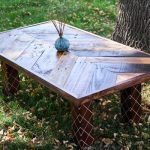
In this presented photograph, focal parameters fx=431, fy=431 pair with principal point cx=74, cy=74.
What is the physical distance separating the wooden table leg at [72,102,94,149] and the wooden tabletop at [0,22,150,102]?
0.25 metres

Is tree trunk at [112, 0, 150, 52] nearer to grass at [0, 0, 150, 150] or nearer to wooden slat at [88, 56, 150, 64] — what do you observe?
grass at [0, 0, 150, 150]

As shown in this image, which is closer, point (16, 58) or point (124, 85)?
point (124, 85)

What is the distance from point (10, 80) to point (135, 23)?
1.75 metres

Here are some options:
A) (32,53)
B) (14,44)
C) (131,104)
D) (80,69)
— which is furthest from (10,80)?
(131,104)

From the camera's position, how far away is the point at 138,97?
4383mm

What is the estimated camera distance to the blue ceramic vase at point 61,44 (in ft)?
14.4

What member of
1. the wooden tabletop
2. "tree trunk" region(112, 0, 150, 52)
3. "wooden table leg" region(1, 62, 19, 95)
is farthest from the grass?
"tree trunk" region(112, 0, 150, 52)

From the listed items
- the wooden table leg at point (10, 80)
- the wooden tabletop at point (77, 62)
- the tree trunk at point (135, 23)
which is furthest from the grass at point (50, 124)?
the tree trunk at point (135, 23)

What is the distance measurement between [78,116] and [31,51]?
1.06 metres

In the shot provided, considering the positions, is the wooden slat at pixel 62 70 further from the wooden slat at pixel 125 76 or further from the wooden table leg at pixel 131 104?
the wooden table leg at pixel 131 104

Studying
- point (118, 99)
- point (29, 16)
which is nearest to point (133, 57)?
point (118, 99)

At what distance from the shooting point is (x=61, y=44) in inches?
173

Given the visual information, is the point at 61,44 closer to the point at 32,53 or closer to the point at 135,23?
the point at 32,53

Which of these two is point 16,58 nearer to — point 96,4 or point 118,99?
point 118,99
